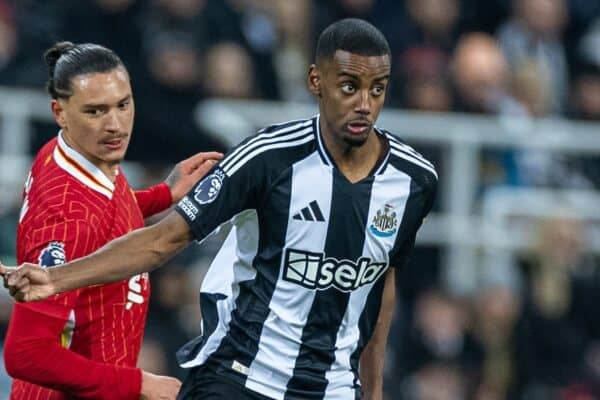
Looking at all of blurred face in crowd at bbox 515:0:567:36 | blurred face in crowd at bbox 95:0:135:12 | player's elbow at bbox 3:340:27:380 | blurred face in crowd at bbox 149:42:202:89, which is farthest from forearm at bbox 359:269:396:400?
blurred face in crowd at bbox 515:0:567:36

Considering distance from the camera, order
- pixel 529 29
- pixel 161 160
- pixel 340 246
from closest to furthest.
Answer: pixel 340 246
pixel 161 160
pixel 529 29

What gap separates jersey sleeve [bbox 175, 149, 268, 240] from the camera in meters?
5.03

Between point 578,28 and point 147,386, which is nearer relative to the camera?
point 147,386

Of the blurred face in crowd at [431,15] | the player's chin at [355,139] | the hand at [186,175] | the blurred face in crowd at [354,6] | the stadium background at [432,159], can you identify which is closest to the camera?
the player's chin at [355,139]

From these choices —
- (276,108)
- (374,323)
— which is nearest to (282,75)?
(276,108)

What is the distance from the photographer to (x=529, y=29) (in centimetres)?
1164

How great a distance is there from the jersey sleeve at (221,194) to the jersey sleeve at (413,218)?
60 cm

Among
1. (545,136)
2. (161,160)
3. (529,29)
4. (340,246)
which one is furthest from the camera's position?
(529,29)

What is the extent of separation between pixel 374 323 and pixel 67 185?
121 cm

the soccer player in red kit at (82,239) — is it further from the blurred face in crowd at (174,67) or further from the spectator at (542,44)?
the spectator at (542,44)

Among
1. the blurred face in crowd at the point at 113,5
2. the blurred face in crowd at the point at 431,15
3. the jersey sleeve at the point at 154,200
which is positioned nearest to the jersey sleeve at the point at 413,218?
the jersey sleeve at the point at 154,200

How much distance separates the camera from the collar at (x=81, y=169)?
5316mm

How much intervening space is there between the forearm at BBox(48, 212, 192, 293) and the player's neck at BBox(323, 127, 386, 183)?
1.92ft

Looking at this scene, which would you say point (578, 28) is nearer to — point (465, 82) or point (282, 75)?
point (465, 82)
